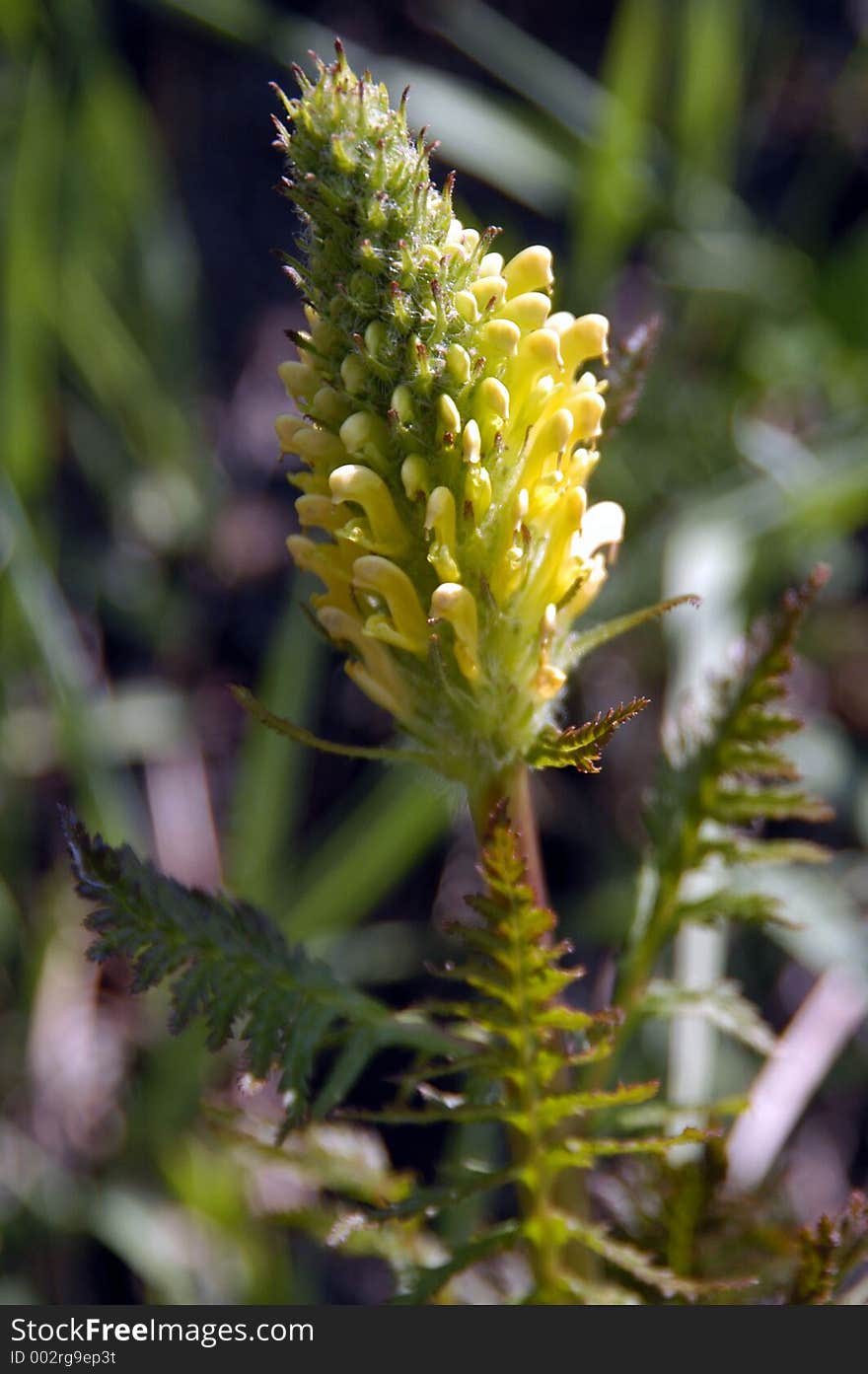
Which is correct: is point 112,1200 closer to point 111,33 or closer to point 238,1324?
point 238,1324

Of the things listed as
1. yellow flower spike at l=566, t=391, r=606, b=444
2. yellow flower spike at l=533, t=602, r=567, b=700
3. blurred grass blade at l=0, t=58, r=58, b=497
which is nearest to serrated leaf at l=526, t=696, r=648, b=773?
yellow flower spike at l=533, t=602, r=567, b=700

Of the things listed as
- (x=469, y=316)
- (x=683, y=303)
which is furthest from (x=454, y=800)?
(x=683, y=303)

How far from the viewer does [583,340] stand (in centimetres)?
116

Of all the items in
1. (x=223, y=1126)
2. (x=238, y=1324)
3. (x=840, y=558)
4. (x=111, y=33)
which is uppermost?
(x=111, y=33)

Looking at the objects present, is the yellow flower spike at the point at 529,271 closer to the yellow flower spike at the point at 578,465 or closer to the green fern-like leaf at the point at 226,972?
the yellow flower spike at the point at 578,465

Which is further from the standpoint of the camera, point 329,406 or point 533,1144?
point 533,1144

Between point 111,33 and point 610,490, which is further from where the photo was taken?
point 111,33

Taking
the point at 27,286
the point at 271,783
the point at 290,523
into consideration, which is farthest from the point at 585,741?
the point at 290,523

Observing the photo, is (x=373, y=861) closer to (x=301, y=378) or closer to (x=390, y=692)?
(x=390, y=692)

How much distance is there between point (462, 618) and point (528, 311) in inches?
11.5

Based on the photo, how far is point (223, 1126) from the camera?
4.83 ft

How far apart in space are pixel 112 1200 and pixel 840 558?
235 centimetres

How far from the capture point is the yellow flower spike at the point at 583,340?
3.76 feet

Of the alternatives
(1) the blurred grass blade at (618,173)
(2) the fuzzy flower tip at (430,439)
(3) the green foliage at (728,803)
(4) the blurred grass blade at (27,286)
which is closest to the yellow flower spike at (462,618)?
(2) the fuzzy flower tip at (430,439)
